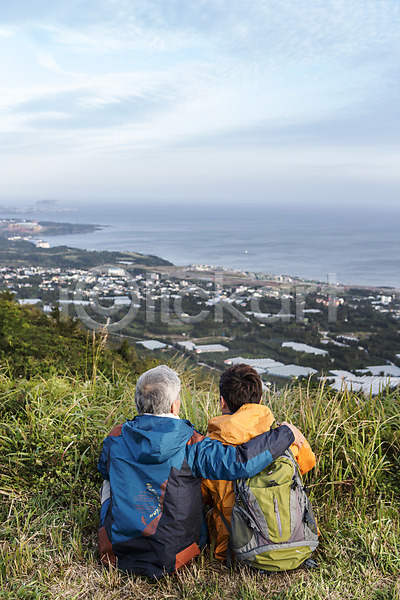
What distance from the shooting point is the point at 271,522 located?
2.10 metres

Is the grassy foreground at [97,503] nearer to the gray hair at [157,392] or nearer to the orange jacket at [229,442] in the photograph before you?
the orange jacket at [229,442]

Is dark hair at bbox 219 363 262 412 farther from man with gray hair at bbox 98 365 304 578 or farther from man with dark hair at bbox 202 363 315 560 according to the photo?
man with gray hair at bbox 98 365 304 578

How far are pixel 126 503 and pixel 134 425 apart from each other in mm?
368

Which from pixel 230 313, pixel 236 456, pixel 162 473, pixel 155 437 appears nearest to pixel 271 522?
pixel 236 456

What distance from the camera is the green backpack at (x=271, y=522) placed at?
2109 millimetres

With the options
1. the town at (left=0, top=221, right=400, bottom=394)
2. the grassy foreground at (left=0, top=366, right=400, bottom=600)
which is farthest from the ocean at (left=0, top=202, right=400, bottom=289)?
the grassy foreground at (left=0, top=366, right=400, bottom=600)

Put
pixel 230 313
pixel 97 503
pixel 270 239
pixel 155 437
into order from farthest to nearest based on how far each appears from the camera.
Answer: pixel 270 239
pixel 230 313
pixel 97 503
pixel 155 437

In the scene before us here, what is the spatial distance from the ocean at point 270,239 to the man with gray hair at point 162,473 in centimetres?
3326

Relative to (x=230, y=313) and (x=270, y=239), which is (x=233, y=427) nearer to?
(x=230, y=313)

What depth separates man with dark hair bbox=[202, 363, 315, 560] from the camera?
221cm

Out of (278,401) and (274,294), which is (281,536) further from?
(274,294)

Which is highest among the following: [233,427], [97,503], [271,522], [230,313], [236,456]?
[233,427]

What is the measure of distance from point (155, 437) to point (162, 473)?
200 millimetres

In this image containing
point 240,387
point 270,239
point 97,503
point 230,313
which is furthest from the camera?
point 270,239
